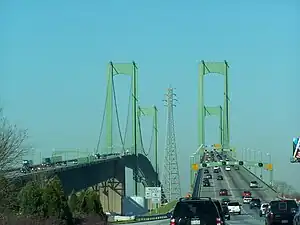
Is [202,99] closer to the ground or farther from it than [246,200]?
farther from it

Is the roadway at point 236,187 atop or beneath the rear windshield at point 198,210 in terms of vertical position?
beneath

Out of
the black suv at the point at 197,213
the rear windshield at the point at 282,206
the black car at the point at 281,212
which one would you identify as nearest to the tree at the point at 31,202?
the black suv at the point at 197,213

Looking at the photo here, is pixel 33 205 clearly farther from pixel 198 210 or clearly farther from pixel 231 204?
pixel 231 204

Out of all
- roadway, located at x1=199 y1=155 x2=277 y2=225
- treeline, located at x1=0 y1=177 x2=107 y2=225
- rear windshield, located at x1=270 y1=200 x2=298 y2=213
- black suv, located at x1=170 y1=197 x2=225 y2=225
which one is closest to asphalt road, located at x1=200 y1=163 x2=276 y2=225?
roadway, located at x1=199 y1=155 x2=277 y2=225

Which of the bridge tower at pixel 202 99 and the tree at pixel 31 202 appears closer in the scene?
the tree at pixel 31 202

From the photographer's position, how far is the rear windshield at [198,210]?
20.6 meters

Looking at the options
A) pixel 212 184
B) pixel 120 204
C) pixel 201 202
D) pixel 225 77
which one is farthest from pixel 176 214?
pixel 225 77

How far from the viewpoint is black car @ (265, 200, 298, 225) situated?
110 ft

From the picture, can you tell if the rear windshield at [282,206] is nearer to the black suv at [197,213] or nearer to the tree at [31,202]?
the tree at [31,202]

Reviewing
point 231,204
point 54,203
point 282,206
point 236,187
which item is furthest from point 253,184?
point 54,203

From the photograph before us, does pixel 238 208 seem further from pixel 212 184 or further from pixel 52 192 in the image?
pixel 212 184

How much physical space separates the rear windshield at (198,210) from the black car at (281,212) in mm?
13203

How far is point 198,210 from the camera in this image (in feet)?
67.9

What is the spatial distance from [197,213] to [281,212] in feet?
46.6
